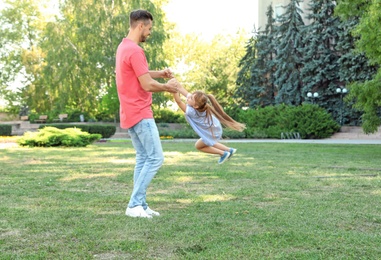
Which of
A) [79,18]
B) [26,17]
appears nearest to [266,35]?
[79,18]

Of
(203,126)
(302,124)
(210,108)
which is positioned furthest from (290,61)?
(210,108)

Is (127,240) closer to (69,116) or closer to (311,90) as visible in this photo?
(311,90)

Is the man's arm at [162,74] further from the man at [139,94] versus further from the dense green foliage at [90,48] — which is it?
the dense green foliage at [90,48]

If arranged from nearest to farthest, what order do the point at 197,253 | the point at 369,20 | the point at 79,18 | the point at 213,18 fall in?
the point at 197,253 → the point at 369,20 → the point at 79,18 → the point at 213,18

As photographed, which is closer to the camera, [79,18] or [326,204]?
[326,204]

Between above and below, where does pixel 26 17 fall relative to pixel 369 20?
above

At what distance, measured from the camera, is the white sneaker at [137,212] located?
576cm

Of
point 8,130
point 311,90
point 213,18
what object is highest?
point 213,18

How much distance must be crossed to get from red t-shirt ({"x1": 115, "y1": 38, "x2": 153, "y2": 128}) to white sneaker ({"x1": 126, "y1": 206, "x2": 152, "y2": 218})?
85cm

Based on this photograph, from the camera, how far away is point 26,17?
55844 millimetres

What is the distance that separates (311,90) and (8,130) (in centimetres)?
1977

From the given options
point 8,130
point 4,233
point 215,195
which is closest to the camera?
point 4,233

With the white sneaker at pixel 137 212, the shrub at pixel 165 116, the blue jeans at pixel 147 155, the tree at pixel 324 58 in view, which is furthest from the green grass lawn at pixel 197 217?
the shrub at pixel 165 116

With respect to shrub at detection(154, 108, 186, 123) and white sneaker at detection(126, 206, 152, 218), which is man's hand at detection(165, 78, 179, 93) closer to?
white sneaker at detection(126, 206, 152, 218)
